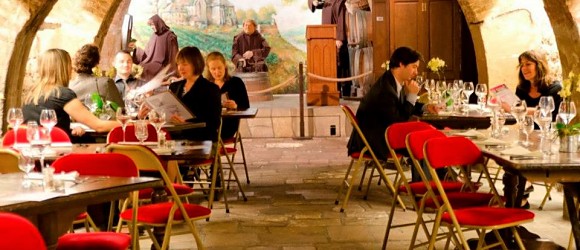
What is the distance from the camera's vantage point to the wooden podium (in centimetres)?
1518

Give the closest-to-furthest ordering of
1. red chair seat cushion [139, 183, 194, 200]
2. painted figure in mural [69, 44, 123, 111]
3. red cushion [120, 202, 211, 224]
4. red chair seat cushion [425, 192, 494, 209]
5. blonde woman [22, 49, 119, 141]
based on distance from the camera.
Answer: red cushion [120, 202, 211, 224] < red chair seat cushion [425, 192, 494, 209] < red chair seat cushion [139, 183, 194, 200] < blonde woman [22, 49, 119, 141] < painted figure in mural [69, 44, 123, 111]

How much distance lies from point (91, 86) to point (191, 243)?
2186mm

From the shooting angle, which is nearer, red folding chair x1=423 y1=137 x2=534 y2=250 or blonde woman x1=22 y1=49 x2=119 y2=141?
red folding chair x1=423 y1=137 x2=534 y2=250

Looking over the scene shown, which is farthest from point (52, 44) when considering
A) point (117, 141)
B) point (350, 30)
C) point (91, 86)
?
point (350, 30)

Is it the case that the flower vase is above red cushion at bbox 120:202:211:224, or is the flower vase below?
above

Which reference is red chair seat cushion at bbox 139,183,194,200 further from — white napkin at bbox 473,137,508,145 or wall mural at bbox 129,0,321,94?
wall mural at bbox 129,0,321,94

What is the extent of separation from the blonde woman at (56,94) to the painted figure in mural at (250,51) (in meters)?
10.7

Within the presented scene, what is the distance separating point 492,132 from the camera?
6363 millimetres

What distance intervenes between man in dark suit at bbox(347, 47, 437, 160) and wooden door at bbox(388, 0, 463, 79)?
659 centimetres

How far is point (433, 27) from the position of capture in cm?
1463

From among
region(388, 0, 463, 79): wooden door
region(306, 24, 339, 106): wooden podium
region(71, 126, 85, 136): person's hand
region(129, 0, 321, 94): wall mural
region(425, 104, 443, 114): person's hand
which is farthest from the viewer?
region(129, 0, 321, 94): wall mural

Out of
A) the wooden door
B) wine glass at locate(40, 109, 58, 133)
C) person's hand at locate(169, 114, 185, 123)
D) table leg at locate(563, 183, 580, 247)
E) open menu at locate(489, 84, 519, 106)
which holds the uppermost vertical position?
the wooden door

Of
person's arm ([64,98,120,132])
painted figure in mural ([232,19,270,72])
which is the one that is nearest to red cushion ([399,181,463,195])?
person's arm ([64,98,120,132])

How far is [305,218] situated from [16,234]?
4.90m
